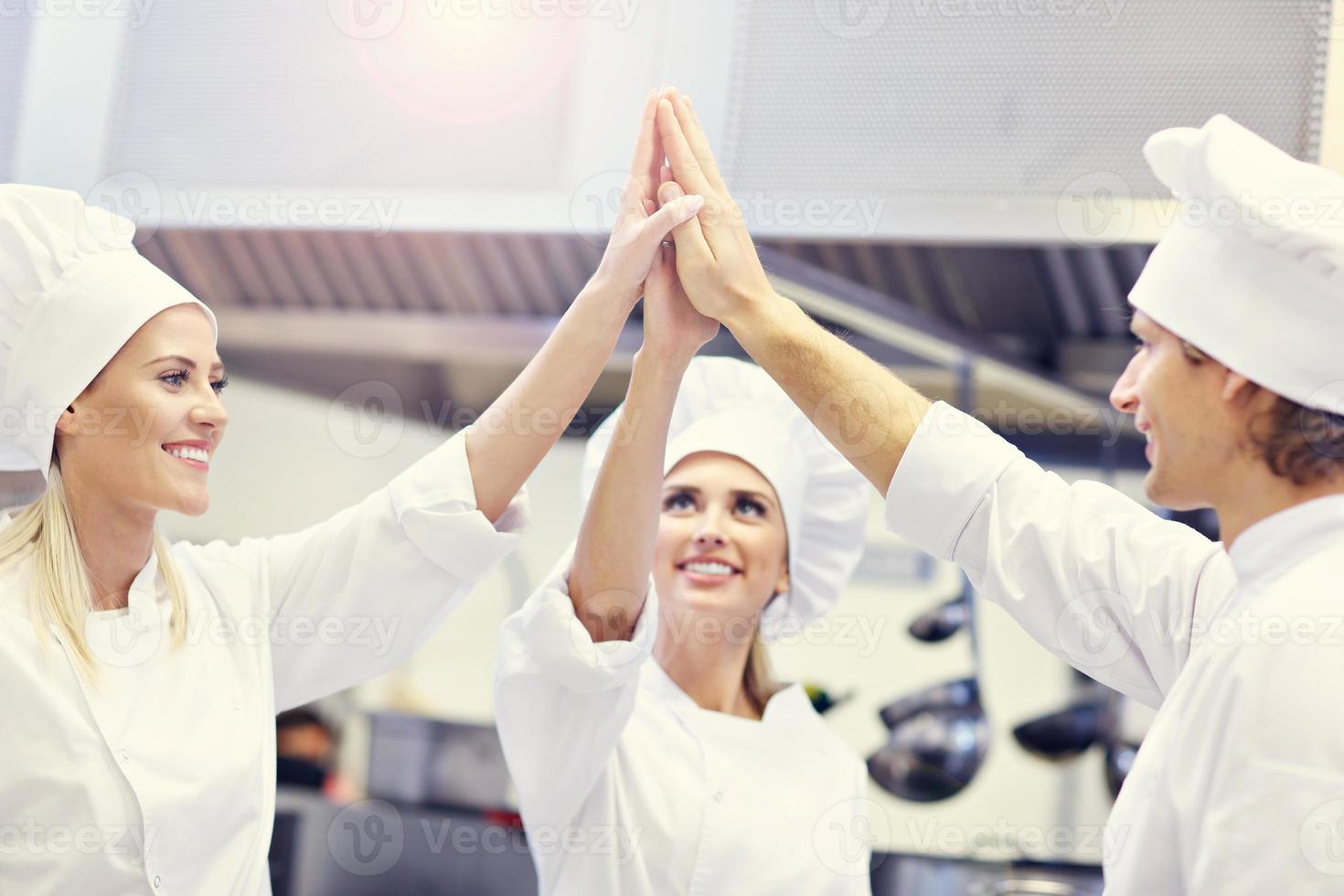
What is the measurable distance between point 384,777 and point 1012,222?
1.88 m

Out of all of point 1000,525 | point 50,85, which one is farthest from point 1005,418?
point 50,85

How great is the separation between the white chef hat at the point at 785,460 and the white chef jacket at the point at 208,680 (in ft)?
1.04

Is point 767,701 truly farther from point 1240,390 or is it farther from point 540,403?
point 1240,390

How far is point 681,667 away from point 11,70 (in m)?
1.72

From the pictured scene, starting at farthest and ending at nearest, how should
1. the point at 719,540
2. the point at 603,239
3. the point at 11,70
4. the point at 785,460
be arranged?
the point at 11,70 → the point at 603,239 → the point at 785,460 → the point at 719,540

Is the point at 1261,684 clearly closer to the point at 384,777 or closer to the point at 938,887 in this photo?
the point at 938,887

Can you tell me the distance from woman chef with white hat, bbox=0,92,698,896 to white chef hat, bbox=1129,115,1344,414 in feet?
2.09

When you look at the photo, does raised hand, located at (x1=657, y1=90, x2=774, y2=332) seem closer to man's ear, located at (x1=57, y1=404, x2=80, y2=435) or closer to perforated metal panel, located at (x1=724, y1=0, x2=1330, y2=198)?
perforated metal panel, located at (x1=724, y1=0, x2=1330, y2=198)

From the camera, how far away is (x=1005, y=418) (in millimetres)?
2605

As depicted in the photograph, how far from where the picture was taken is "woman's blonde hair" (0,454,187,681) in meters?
1.33

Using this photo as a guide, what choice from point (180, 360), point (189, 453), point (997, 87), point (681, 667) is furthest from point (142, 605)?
point (997, 87)

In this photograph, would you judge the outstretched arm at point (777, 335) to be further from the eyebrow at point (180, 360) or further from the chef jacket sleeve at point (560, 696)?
the eyebrow at point (180, 360)

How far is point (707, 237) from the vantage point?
59.4 inches

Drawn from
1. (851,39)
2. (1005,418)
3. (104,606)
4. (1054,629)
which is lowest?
(104,606)
